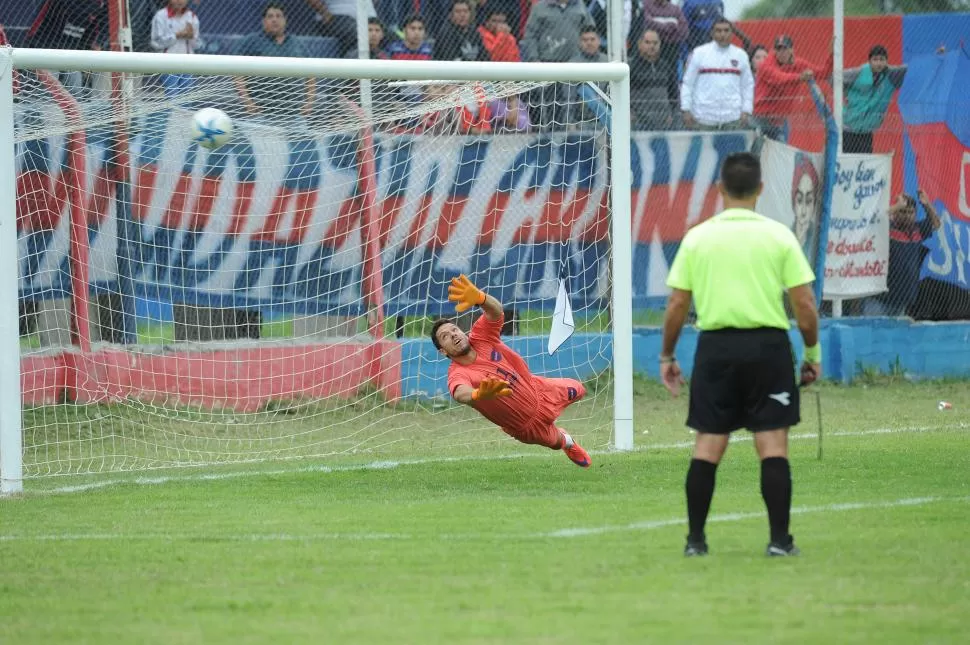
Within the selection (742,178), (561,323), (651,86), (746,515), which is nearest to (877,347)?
(651,86)

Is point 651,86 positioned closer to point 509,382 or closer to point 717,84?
point 717,84

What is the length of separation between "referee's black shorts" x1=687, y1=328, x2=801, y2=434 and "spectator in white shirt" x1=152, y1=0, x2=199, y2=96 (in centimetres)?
904

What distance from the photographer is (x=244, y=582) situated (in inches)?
249

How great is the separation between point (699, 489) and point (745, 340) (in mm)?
712

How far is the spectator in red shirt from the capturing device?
15156 mm

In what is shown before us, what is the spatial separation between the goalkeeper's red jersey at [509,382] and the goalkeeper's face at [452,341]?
0.40 ft

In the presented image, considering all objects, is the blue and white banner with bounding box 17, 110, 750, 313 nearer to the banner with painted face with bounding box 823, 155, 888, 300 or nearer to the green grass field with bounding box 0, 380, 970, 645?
the green grass field with bounding box 0, 380, 970, 645

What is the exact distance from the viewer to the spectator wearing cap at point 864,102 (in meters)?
16.6

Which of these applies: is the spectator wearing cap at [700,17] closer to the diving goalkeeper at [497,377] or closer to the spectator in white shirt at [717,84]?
the spectator in white shirt at [717,84]

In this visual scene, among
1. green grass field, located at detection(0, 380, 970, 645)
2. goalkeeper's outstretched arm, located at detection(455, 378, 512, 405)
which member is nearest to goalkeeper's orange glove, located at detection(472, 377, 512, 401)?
goalkeeper's outstretched arm, located at detection(455, 378, 512, 405)

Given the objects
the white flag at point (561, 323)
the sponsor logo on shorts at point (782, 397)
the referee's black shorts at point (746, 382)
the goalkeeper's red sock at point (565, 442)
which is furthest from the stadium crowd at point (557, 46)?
the sponsor logo on shorts at point (782, 397)

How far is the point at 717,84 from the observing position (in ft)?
52.2

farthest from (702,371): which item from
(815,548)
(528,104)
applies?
(528,104)

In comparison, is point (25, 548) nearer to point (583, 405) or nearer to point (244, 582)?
point (244, 582)
